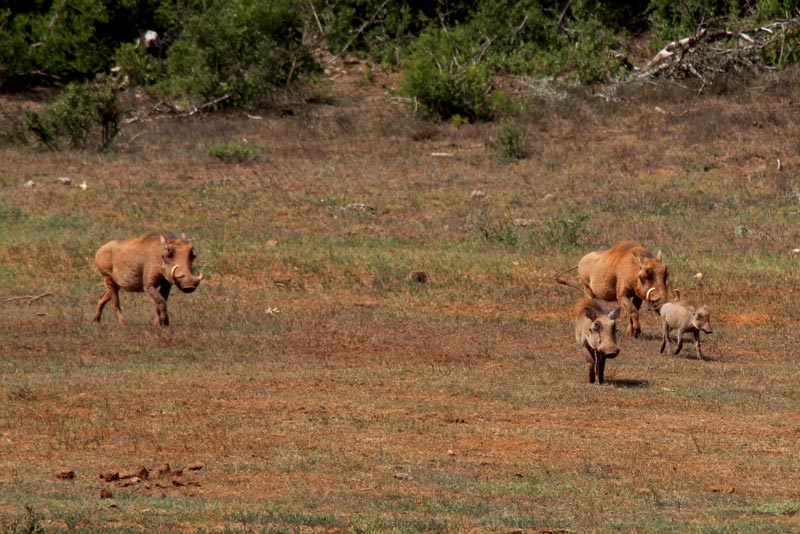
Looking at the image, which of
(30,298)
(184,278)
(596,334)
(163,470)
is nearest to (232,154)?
(30,298)

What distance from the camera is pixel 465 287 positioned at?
1908 centimetres

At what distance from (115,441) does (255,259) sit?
10.1 metres

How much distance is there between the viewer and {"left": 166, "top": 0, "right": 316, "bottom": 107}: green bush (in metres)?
33.7

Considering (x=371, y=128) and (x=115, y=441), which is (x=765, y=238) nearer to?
(x=371, y=128)

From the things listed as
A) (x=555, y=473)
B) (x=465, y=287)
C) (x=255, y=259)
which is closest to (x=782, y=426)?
(x=555, y=473)

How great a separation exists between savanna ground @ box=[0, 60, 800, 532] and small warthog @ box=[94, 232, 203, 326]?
50cm

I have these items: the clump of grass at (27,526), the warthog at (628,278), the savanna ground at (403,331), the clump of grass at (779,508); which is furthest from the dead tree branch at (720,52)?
the clump of grass at (27,526)

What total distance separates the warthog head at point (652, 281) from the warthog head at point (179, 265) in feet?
17.5

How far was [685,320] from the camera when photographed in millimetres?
14766

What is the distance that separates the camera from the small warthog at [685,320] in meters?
14.7

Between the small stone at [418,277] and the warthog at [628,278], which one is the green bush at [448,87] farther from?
the warthog at [628,278]

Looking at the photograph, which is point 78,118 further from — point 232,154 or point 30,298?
point 30,298

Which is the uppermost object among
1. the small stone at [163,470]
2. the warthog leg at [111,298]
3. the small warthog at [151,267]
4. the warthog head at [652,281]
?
the small stone at [163,470]

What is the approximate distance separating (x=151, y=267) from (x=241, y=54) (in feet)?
62.6
